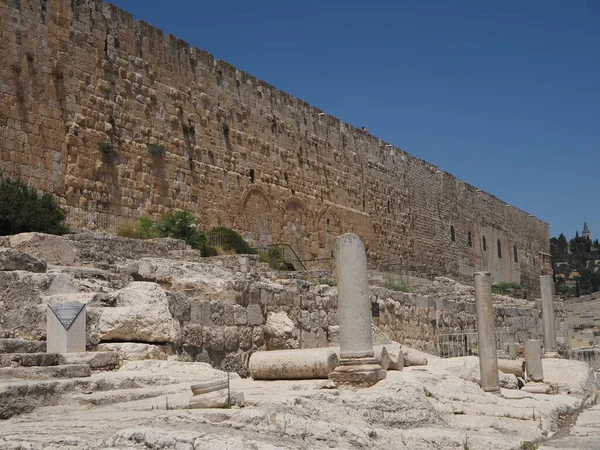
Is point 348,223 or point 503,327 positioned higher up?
point 348,223

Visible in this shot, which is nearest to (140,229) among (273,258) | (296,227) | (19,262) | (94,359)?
(273,258)

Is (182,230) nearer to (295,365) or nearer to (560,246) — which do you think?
(295,365)

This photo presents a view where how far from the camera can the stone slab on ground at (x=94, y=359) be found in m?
7.10

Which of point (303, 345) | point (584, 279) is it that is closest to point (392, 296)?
point (303, 345)

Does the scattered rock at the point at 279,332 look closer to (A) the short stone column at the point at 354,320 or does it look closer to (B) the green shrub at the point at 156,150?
(A) the short stone column at the point at 354,320

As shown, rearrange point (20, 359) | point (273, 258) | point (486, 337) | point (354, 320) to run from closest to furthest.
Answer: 1. point (20, 359)
2. point (354, 320)
3. point (486, 337)
4. point (273, 258)

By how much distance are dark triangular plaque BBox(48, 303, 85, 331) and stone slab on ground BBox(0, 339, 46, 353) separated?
275 millimetres

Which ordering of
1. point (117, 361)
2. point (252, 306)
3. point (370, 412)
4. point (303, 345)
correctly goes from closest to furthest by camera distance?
point (370, 412), point (117, 361), point (252, 306), point (303, 345)

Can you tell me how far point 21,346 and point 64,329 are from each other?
0.44 meters

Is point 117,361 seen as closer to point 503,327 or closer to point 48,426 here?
point 48,426

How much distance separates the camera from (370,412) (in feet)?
21.9

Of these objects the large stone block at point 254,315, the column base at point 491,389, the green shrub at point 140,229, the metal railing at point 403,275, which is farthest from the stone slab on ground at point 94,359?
the metal railing at point 403,275

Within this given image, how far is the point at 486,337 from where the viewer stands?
11.0m

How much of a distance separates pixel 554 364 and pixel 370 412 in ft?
28.3
